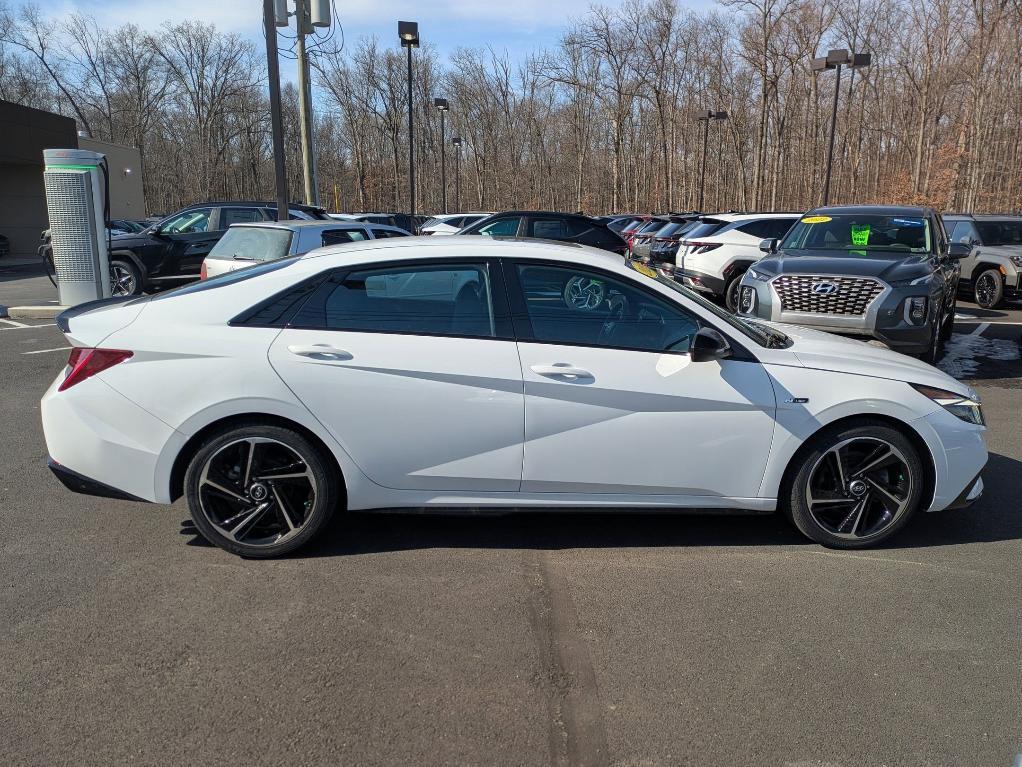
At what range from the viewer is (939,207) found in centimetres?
3819

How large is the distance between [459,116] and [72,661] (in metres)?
56.9

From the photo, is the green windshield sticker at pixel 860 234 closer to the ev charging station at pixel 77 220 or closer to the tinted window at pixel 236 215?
the tinted window at pixel 236 215

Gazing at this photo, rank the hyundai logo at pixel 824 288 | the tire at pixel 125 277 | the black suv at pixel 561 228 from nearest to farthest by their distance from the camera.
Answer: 1. the hyundai logo at pixel 824 288
2. the tire at pixel 125 277
3. the black suv at pixel 561 228

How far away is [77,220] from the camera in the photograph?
1211 centimetres

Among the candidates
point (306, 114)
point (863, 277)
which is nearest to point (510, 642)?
point (863, 277)

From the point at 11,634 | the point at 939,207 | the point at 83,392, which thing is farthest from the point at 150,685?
the point at 939,207

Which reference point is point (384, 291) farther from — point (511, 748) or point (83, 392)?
point (511, 748)

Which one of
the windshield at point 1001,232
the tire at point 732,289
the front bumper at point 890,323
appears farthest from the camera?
the windshield at point 1001,232

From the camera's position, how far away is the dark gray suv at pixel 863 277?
24.9 feet

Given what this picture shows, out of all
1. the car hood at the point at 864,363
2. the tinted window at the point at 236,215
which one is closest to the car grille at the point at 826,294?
the car hood at the point at 864,363

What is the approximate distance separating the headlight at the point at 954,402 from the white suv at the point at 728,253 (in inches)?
367

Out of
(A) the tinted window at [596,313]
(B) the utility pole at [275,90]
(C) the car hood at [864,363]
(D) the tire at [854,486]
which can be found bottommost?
(D) the tire at [854,486]

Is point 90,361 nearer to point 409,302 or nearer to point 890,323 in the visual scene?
point 409,302

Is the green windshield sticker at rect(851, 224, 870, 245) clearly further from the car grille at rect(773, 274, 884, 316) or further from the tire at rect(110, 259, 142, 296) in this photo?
the tire at rect(110, 259, 142, 296)
